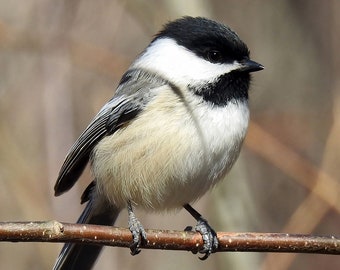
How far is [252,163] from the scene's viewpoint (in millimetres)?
5457

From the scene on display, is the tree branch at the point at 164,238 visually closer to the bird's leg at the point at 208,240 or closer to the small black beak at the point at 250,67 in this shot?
the bird's leg at the point at 208,240

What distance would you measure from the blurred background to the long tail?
0.57 m

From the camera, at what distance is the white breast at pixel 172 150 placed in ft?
9.72

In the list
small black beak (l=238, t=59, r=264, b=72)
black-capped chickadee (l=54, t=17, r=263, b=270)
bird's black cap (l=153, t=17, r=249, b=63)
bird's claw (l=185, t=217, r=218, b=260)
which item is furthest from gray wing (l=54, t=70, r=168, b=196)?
bird's claw (l=185, t=217, r=218, b=260)

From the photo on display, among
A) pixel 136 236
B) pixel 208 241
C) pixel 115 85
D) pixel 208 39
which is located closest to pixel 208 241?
pixel 208 241

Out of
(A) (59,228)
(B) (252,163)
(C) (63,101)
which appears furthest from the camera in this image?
(B) (252,163)

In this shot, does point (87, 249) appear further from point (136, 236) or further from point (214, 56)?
point (214, 56)

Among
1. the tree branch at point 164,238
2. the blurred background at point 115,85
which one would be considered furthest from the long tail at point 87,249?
the tree branch at point 164,238

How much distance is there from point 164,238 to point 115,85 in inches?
89.3

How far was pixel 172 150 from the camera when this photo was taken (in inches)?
117

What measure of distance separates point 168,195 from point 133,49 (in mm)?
2017

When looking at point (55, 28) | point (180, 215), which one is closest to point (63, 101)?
point (55, 28)

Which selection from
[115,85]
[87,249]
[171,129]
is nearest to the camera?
[171,129]

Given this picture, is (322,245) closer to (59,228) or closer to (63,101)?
(59,228)
